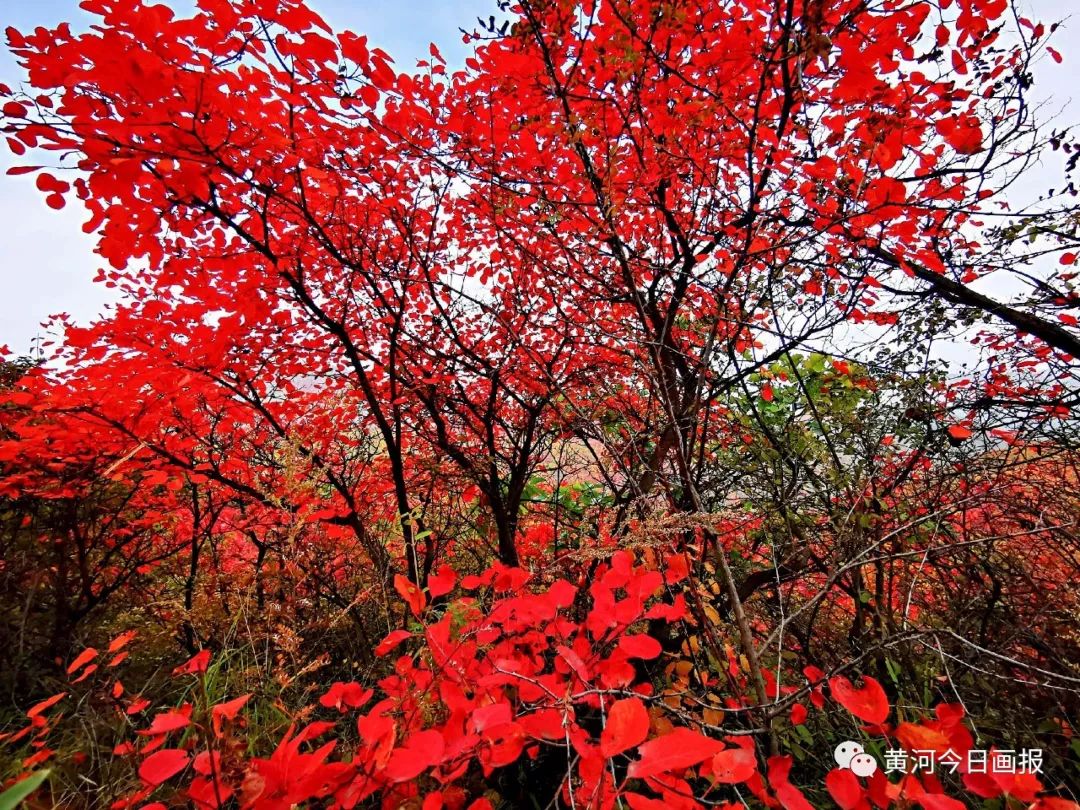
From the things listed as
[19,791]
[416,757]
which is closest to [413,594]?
[416,757]

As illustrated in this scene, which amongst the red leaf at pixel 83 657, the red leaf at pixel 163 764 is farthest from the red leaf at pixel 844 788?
the red leaf at pixel 83 657

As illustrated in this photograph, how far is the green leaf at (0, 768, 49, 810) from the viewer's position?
633 millimetres

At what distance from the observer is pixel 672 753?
4.08 ft

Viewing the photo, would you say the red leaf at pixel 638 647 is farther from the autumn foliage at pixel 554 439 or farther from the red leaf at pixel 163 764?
the red leaf at pixel 163 764

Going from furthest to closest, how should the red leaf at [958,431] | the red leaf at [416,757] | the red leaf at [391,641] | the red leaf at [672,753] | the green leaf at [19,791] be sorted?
the red leaf at [958,431] → the red leaf at [391,641] → the red leaf at [416,757] → the red leaf at [672,753] → the green leaf at [19,791]

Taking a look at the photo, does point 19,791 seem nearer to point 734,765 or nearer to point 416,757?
point 416,757

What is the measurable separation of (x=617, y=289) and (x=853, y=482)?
79.4 inches

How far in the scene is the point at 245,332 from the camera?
15.4 ft

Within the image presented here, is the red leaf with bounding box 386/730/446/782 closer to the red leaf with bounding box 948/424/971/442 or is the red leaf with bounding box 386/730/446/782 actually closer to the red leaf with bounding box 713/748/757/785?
the red leaf with bounding box 713/748/757/785

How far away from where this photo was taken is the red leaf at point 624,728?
126 cm

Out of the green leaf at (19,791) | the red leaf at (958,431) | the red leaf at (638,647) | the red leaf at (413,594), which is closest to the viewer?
the green leaf at (19,791)

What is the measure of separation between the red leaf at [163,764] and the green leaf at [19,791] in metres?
0.93

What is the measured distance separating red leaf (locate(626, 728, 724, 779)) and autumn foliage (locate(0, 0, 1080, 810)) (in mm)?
10

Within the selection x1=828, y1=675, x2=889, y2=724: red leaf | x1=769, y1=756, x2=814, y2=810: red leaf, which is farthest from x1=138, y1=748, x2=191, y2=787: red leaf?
x1=828, y1=675, x2=889, y2=724: red leaf
